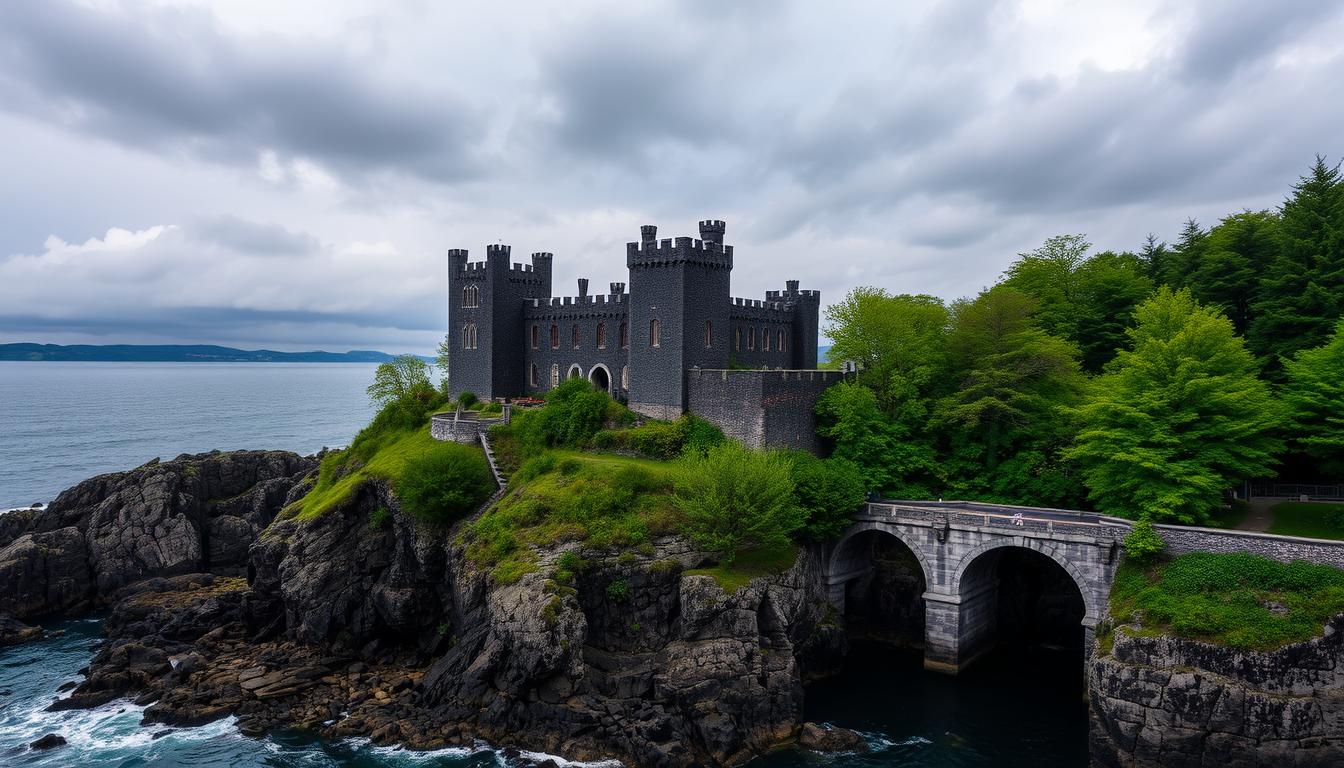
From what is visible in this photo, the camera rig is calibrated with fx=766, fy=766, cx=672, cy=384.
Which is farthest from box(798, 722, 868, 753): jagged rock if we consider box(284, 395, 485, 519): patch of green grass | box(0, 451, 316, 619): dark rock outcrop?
box(0, 451, 316, 619): dark rock outcrop

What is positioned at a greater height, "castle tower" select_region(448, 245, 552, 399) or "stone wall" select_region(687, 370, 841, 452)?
"castle tower" select_region(448, 245, 552, 399)

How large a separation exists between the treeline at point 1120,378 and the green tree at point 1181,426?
0.09 metres

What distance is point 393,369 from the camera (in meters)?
63.0

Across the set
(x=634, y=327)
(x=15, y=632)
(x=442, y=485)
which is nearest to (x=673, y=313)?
(x=634, y=327)

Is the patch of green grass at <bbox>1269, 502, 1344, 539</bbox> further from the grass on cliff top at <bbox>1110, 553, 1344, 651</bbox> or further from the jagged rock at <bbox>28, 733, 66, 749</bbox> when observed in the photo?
the jagged rock at <bbox>28, 733, 66, 749</bbox>

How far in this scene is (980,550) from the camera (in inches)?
1414

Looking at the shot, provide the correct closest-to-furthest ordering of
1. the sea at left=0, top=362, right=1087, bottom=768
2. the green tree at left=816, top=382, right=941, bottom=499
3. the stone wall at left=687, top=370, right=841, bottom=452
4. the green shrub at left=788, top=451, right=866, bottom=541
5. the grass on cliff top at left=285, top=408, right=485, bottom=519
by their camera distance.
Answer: the sea at left=0, top=362, right=1087, bottom=768
the green shrub at left=788, top=451, right=866, bottom=541
the green tree at left=816, top=382, right=941, bottom=499
the stone wall at left=687, top=370, right=841, bottom=452
the grass on cliff top at left=285, top=408, right=485, bottom=519

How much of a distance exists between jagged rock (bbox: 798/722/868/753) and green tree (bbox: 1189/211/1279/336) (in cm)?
3264

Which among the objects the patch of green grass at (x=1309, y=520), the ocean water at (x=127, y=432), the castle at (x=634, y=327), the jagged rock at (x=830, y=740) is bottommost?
the jagged rock at (x=830, y=740)

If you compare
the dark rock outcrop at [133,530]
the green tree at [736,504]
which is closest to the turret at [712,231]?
the green tree at [736,504]

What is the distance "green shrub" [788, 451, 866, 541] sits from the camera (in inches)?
1519

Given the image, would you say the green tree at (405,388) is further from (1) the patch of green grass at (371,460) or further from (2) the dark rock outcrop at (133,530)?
(2) the dark rock outcrop at (133,530)

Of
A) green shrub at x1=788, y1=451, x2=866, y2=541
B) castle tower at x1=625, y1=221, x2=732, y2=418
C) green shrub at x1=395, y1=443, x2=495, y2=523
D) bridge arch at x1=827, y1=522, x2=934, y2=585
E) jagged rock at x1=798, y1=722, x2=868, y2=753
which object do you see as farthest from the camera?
castle tower at x1=625, y1=221, x2=732, y2=418

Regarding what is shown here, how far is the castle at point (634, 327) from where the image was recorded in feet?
157
